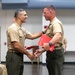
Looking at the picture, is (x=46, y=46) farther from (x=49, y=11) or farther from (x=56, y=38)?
(x=49, y=11)

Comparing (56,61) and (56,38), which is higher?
(56,38)

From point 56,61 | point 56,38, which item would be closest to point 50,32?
point 56,38

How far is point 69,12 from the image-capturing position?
11.4 m

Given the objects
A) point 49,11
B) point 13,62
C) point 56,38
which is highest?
point 49,11

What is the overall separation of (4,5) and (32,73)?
397cm

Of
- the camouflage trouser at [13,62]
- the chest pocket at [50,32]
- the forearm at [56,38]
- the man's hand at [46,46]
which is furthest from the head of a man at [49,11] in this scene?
the camouflage trouser at [13,62]

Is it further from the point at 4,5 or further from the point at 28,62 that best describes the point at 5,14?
the point at 28,62

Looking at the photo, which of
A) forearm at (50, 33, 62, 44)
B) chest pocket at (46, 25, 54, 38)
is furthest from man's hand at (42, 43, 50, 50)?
chest pocket at (46, 25, 54, 38)

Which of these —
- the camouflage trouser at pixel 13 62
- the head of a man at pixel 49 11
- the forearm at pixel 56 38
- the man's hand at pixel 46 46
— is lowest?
the camouflage trouser at pixel 13 62

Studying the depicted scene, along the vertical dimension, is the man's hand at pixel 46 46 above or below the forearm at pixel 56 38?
below

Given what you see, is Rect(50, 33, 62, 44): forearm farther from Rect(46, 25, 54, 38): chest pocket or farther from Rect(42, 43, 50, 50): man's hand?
Rect(46, 25, 54, 38): chest pocket

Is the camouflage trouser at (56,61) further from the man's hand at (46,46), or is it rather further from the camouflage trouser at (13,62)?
the camouflage trouser at (13,62)

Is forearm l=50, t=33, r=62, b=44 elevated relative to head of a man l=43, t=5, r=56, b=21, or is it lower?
lower

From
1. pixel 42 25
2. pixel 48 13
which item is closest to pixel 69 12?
pixel 42 25
